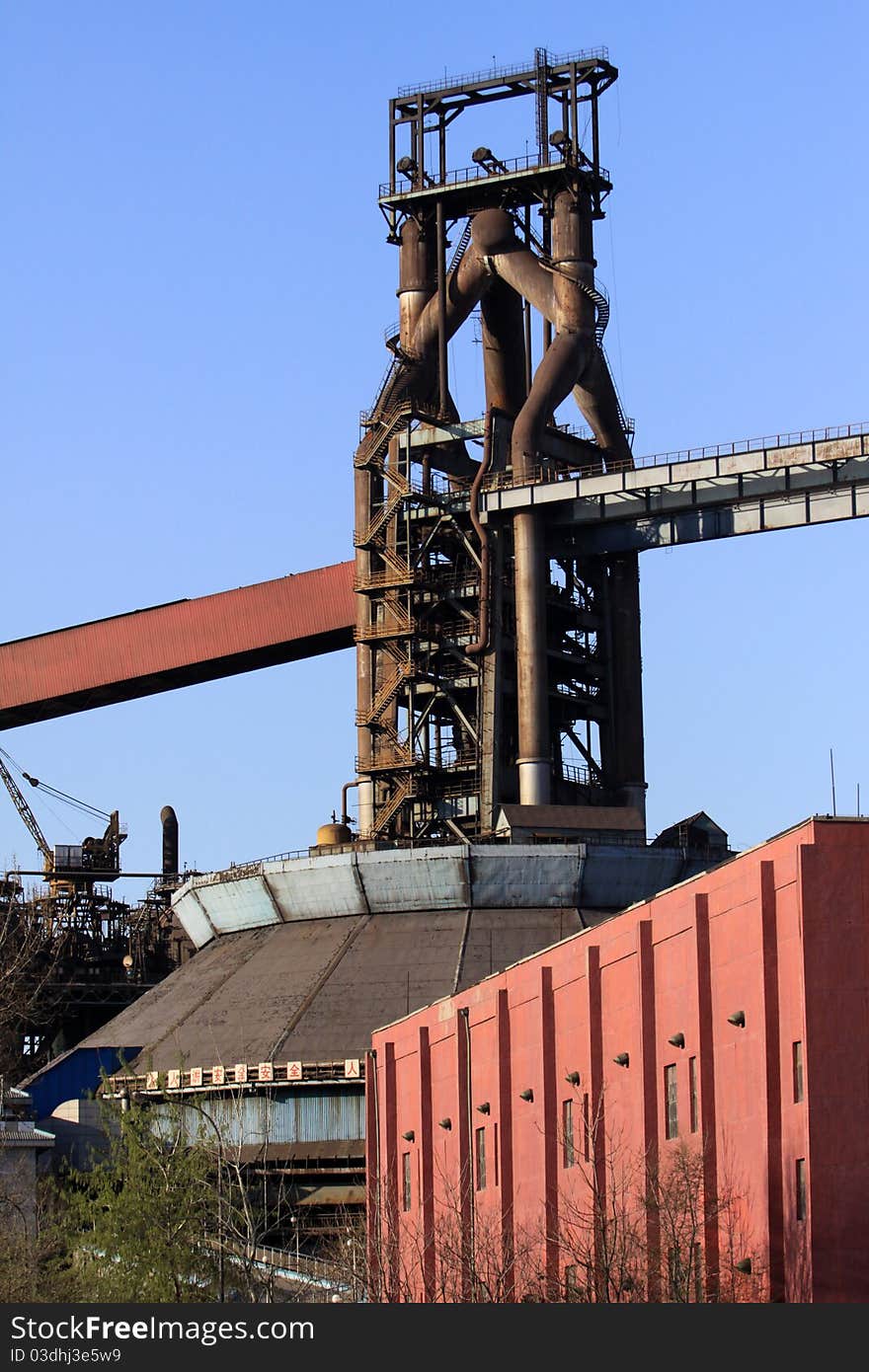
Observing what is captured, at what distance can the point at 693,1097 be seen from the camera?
65.9 metres

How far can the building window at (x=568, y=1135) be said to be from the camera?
73938 millimetres

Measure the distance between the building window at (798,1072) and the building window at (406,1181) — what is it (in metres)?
30.4

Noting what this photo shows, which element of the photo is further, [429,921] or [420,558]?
[420,558]

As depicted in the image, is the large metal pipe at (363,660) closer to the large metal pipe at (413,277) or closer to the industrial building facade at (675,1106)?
the large metal pipe at (413,277)

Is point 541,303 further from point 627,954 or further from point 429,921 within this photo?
point 627,954

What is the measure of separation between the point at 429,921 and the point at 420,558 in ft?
55.6

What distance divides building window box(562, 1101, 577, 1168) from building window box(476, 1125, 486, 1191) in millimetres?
6178

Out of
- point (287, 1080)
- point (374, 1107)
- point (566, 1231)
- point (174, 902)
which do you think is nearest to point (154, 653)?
point (174, 902)

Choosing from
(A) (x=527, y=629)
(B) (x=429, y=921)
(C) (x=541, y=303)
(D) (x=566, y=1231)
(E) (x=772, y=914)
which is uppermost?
(C) (x=541, y=303)

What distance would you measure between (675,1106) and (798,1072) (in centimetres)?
740

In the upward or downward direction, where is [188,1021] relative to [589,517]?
downward

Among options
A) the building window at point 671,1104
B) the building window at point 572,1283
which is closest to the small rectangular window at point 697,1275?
the building window at point 572,1283

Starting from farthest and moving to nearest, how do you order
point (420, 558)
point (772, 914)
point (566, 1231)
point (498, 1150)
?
point (420, 558), point (498, 1150), point (566, 1231), point (772, 914)

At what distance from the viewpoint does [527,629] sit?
391ft
